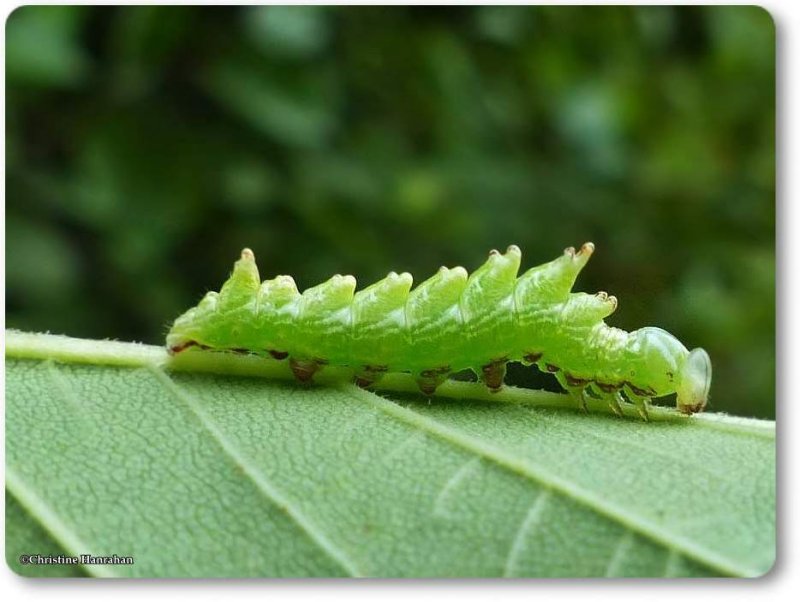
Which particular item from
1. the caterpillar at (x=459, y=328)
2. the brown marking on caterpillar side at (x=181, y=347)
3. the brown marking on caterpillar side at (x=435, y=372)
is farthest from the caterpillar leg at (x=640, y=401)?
the brown marking on caterpillar side at (x=181, y=347)

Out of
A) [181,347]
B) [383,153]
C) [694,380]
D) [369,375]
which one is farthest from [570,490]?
[383,153]

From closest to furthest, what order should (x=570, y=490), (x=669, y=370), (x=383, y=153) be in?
(x=570, y=490)
(x=669, y=370)
(x=383, y=153)

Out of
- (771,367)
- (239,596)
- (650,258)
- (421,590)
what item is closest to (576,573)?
(421,590)

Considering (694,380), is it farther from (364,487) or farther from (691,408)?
(364,487)

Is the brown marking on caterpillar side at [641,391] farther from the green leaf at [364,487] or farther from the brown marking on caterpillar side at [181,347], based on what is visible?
the brown marking on caterpillar side at [181,347]

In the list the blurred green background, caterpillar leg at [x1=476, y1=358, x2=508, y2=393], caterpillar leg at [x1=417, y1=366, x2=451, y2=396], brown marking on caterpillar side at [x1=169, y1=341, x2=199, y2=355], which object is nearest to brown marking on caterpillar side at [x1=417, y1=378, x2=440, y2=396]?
caterpillar leg at [x1=417, y1=366, x2=451, y2=396]

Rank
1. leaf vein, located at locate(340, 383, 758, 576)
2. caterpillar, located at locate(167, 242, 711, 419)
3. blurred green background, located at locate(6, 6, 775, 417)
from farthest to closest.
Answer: blurred green background, located at locate(6, 6, 775, 417) < caterpillar, located at locate(167, 242, 711, 419) < leaf vein, located at locate(340, 383, 758, 576)

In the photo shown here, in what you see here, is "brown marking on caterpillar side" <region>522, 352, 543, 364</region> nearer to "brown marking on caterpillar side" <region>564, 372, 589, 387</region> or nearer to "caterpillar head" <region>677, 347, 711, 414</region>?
"brown marking on caterpillar side" <region>564, 372, 589, 387</region>
